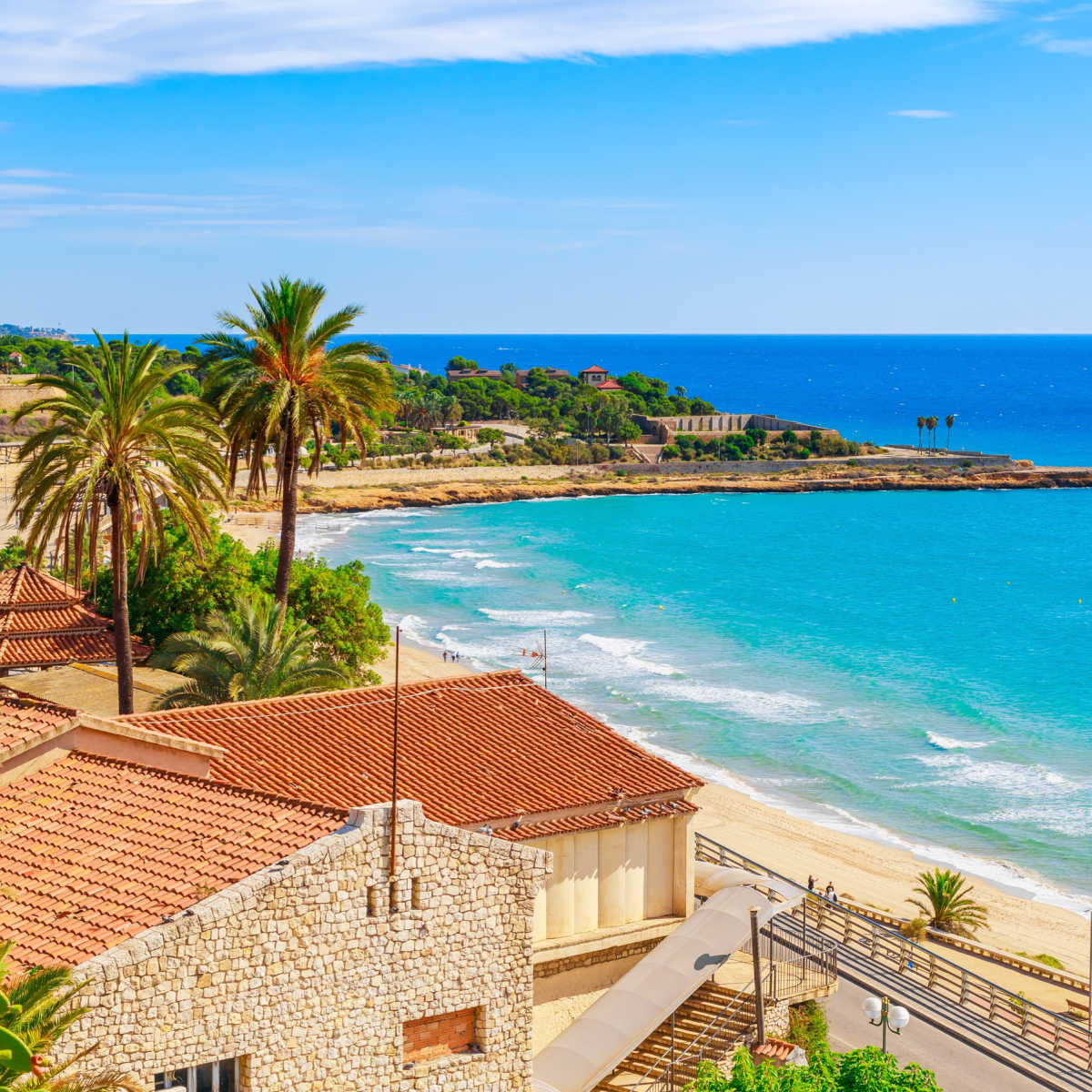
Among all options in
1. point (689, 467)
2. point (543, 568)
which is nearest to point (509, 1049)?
point (543, 568)

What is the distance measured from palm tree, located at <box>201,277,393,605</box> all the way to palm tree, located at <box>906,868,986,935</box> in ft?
53.3

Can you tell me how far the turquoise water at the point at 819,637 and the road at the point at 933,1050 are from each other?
1720cm

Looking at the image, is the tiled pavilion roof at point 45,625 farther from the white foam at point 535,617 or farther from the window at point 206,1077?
the white foam at point 535,617

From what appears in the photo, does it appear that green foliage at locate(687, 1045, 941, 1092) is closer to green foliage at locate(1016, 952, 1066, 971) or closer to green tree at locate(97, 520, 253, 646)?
green foliage at locate(1016, 952, 1066, 971)

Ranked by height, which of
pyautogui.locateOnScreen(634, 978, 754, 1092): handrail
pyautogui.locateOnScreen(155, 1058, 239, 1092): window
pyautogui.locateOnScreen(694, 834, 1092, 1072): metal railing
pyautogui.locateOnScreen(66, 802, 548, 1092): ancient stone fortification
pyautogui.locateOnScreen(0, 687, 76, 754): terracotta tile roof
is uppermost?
pyautogui.locateOnScreen(0, 687, 76, 754): terracotta tile roof

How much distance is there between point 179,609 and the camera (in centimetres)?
3638

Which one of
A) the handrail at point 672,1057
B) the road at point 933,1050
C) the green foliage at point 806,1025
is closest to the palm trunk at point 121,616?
the handrail at point 672,1057

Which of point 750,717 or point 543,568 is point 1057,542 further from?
point 750,717

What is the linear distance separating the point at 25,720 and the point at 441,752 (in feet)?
19.7

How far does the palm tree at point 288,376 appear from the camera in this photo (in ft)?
90.6

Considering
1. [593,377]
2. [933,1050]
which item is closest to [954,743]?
[933,1050]

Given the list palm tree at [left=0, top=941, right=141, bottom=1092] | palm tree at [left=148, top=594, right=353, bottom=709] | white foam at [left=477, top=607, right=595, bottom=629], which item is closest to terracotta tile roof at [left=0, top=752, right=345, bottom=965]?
palm tree at [left=0, top=941, right=141, bottom=1092]

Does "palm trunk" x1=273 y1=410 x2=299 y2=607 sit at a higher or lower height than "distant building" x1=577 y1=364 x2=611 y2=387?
lower

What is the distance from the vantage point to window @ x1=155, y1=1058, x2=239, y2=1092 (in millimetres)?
10695
